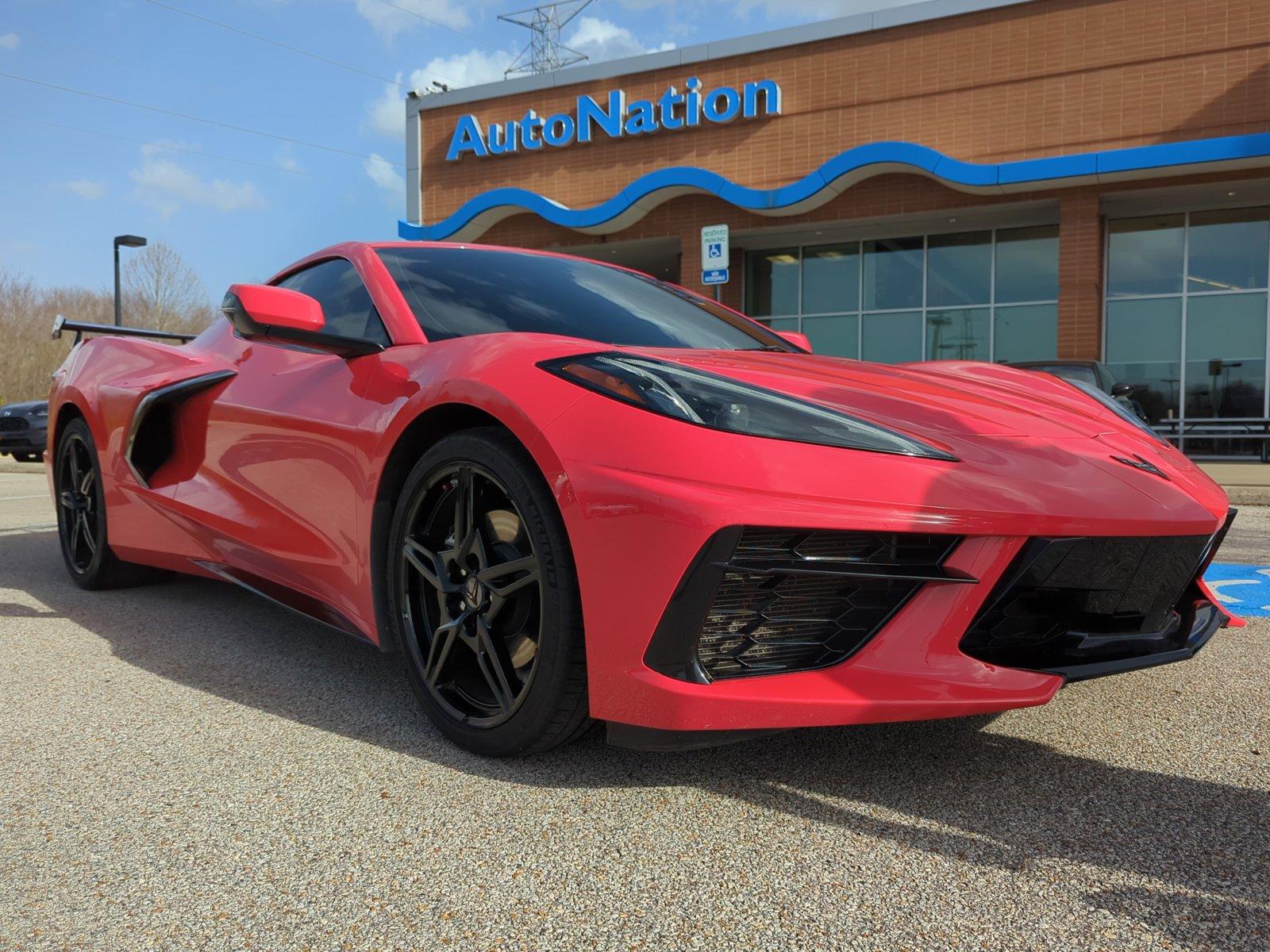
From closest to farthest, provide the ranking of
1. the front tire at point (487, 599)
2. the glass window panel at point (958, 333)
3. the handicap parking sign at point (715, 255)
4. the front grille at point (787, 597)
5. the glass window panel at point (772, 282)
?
the front grille at point (787, 597) → the front tire at point (487, 599) → the handicap parking sign at point (715, 255) → the glass window panel at point (958, 333) → the glass window panel at point (772, 282)

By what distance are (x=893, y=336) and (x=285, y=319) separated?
14763 mm

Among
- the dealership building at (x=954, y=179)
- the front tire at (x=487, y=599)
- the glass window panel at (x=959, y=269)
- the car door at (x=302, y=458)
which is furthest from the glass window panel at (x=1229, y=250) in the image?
the front tire at (x=487, y=599)

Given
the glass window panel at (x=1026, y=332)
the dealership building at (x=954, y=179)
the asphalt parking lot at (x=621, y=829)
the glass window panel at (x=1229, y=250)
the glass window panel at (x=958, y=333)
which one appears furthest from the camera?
the glass window panel at (x=958, y=333)

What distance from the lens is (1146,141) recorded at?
13.3 m

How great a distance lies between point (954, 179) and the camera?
13578mm

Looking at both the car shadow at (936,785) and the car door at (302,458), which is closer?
the car shadow at (936,785)

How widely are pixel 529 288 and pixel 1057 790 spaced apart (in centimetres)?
187

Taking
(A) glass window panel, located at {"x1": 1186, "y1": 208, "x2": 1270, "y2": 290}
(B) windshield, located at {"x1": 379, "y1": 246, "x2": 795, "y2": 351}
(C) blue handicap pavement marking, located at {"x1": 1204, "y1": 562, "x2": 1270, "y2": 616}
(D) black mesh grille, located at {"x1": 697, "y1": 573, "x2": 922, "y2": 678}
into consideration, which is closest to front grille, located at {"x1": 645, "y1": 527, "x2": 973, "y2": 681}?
(D) black mesh grille, located at {"x1": 697, "y1": 573, "x2": 922, "y2": 678}

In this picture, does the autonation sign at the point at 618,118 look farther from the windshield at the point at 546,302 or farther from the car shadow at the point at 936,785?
the car shadow at the point at 936,785

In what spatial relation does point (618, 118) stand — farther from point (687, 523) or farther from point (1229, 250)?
point (687, 523)

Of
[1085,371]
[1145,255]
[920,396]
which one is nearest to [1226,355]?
[1145,255]

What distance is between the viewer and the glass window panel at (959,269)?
51.2 ft

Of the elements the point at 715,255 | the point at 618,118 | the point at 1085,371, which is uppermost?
the point at 618,118

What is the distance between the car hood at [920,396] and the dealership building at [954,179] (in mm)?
11911
